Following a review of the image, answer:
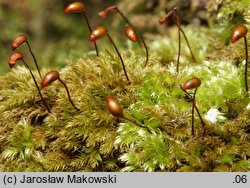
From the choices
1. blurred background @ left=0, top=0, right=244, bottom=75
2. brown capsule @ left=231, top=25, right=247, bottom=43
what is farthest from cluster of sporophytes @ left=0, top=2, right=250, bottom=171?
blurred background @ left=0, top=0, right=244, bottom=75

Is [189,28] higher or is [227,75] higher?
[189,28]

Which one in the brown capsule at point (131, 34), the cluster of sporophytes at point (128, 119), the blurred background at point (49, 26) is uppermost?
the blurred background at point (49, 26)

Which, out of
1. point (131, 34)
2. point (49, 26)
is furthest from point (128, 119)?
point (49, 26)

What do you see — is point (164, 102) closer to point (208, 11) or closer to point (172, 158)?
point (172, 158)

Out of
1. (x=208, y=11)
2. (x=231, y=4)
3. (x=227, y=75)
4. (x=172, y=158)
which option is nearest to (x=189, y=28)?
(x=208, y=11)

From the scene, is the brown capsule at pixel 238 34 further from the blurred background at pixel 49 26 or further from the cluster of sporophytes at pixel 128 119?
the blurred background at pixel 49 26

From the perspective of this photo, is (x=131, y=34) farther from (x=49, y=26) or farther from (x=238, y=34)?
(x=49, y=26)

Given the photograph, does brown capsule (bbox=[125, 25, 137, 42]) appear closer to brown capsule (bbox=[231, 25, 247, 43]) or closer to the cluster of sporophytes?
the cluster of sporophytes

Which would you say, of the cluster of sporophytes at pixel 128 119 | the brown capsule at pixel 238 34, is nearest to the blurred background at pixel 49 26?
the cluster of sporophytes at pixel 128 119
